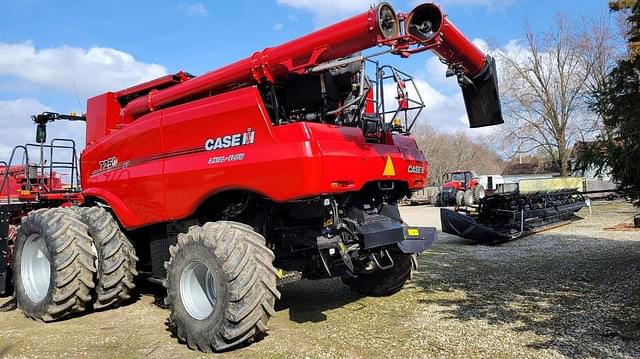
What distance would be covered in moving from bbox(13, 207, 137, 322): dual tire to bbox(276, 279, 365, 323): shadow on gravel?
74.4 inches

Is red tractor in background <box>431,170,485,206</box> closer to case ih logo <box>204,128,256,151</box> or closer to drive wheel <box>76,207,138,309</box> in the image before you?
drive wheel <box>76,207,138,309</box>

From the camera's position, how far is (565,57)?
35312mm

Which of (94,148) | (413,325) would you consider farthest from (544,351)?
(94,148)

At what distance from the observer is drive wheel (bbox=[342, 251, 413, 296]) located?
253 inches

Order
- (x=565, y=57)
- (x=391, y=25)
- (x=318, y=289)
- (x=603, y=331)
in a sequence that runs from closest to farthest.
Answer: (x=391, y=25) < (x=603, y=331) < (x=318, y=289) < (x=565, y=57)

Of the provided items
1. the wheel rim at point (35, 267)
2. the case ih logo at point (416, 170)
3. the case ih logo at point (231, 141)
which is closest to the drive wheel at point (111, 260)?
the wheel rim at point (35, 267)

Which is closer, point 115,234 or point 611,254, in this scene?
point 115,234

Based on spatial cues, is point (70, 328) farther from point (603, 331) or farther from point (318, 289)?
point (603, 331)

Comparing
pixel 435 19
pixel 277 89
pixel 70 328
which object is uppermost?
pixel 435 19

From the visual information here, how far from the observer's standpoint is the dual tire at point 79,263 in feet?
18.8

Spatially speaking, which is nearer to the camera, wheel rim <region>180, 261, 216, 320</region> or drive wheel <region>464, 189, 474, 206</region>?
wheel rim <region>180, 261, 216, 320</region>

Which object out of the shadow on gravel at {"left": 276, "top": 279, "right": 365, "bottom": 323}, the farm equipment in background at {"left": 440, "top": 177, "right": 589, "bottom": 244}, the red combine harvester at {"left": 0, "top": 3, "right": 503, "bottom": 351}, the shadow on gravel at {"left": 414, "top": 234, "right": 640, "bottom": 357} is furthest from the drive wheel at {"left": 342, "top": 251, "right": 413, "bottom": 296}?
the farm equipment in background at {"left": 440, "top": 177, "right": 589, "bottom": 244}

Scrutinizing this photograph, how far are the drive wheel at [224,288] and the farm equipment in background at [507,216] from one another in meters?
7.77

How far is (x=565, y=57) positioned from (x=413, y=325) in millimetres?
35285
